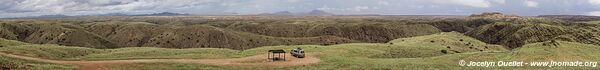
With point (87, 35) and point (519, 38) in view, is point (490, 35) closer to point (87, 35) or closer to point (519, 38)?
point (519, 38)

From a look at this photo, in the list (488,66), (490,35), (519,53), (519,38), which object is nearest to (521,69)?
(488,66)

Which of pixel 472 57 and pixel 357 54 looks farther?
pixel 357 54

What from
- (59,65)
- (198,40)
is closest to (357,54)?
(59,65)

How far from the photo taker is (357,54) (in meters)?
77.0

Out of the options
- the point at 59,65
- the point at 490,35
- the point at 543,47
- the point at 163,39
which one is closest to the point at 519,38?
the point at 490,35

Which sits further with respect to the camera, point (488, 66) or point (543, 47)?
point (543, 47)

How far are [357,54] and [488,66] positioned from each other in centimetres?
2507

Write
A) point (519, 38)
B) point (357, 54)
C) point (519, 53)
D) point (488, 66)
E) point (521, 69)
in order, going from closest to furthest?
point (521, 69) → point (488, 66) → point (519, 53) → point (357, 54) → point (519, 38)

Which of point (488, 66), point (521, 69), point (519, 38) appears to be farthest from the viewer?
point (519, 38)

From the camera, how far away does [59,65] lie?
5669 cm

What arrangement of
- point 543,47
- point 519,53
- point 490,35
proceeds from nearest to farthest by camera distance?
1. point 519,53
2. point 543,47
3. point 490,35

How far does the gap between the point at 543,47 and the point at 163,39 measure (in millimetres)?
140618

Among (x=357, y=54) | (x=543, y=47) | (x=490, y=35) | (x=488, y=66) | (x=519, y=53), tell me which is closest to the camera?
(x=488, y=66)

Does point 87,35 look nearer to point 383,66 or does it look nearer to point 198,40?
point 198,40
